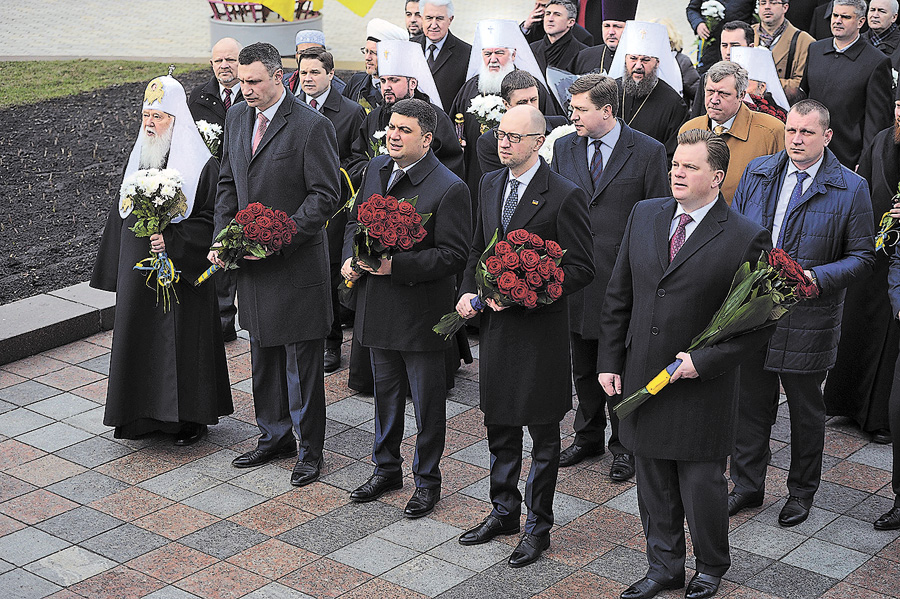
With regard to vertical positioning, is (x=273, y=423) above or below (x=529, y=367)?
below

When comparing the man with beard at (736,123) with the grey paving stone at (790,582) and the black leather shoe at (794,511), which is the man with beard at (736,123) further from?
the grey paving stone at (790,582)

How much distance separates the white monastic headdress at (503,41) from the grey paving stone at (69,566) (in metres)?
5.09

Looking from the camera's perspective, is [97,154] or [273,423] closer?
[273,423]

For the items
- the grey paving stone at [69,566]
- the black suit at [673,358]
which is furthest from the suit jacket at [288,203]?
the black suit at [673,358]

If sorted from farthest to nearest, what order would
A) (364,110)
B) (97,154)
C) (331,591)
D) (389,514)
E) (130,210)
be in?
(97,154) < (364,110) < (130,210) < (389,514) < (331,591)

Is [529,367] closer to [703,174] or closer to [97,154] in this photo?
[703,174]

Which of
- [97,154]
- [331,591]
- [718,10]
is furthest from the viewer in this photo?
[97,154]

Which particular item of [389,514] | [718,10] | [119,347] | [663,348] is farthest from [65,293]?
[718,10]

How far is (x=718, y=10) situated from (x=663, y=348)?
7709mm

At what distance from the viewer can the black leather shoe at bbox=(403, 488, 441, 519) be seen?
6211 mm

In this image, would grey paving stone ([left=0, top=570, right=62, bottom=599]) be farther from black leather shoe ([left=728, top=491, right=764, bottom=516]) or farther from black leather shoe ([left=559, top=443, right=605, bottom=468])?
black leather shoe ([left=728, top=491, right=764, bottom=516])

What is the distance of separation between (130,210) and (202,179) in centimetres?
49

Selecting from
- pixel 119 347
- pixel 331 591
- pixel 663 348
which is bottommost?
pixel 331 591

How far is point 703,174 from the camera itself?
505cm
